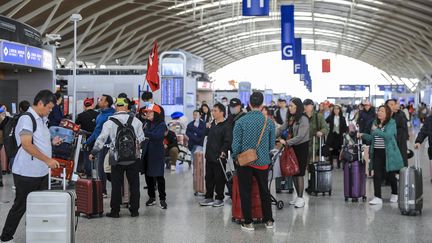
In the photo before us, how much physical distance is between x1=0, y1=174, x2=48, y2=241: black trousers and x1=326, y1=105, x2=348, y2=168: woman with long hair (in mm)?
9824

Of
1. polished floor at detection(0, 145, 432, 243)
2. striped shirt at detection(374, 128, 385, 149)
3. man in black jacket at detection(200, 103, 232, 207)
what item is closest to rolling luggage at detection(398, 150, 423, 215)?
polished floor at detection(0, 145, 432, 243)

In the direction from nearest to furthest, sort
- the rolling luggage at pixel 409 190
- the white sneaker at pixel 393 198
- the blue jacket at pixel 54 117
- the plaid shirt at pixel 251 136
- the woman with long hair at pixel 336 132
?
the plaid shirt at pixel 251 136 → the rolling luggage at pixel 409 190 → the white sneaker at pixel 393 198 → the blue jacket at pixel 54 117 → the woman with long hair at pixel 336 132

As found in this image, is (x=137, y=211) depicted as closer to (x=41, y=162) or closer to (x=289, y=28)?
(x=41, y=162)

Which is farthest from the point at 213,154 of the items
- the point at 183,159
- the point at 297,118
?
the point at 183,159

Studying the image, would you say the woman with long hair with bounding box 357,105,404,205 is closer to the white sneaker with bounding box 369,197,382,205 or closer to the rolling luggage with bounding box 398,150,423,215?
the white sneaker with bounding box 369,197,382,205

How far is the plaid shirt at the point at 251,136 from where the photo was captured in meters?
6.99

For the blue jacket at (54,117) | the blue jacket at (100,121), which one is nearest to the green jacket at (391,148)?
the blue jacket at (100,121)

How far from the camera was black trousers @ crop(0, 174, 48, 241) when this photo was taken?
5.75 meters

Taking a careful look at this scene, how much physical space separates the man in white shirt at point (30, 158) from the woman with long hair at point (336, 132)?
32.1 ft

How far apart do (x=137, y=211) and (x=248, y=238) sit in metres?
1.89

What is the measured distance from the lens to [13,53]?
44.3 ft

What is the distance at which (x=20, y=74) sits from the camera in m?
15.5

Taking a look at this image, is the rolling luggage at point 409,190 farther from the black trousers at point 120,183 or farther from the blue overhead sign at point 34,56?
the blue overhead sign at point 34,56

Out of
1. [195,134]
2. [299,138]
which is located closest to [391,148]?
[299,138]
